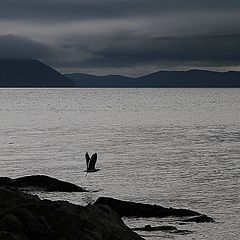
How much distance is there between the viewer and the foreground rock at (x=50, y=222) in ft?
61.0

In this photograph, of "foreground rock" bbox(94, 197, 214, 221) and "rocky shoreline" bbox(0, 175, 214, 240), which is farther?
"foreground rock" bbox(94, 197, 214, 221)

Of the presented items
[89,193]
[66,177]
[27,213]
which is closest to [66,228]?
[27,213]

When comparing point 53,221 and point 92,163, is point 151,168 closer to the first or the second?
point 92,163

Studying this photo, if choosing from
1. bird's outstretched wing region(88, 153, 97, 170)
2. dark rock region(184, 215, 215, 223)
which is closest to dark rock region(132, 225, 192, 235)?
dark rock region(184, 215, 215, 223)

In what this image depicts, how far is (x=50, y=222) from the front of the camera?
62.4 feet

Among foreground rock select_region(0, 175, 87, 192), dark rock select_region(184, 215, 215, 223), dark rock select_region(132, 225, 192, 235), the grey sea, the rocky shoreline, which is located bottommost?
the grey sea

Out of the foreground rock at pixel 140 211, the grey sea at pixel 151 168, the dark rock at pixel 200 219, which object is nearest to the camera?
the dark rock at pixel 200 219

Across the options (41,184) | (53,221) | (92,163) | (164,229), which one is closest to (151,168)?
(92,163)

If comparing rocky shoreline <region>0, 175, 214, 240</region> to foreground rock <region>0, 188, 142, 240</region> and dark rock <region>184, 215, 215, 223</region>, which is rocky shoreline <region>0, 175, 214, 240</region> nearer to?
foreground rock <region>0, 188, 142, 240</region>

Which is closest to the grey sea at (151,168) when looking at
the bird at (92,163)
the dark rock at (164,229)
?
the dark rock at (164,229)

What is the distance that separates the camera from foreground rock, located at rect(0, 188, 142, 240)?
18.6 metres

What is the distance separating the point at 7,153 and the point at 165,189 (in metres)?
30.4

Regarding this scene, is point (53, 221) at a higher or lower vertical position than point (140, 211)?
higher

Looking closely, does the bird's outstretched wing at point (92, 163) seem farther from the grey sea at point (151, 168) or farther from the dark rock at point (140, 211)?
the dark rock at point (140, 211)
